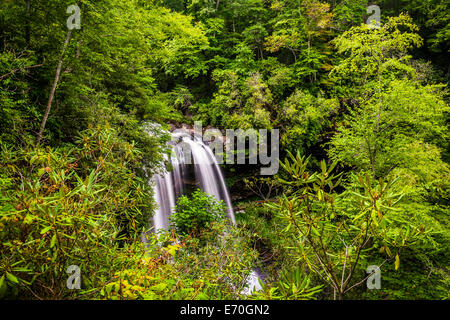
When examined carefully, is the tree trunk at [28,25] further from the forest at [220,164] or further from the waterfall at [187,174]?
the waterfall at [187,174]

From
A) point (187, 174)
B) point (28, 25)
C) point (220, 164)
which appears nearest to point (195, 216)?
point (187, 174)

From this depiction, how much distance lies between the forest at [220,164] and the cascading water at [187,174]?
0.28 metres

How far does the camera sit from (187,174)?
10.9 metres

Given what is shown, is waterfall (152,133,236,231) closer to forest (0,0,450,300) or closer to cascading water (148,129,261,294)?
cascading water (148,129,261,294)

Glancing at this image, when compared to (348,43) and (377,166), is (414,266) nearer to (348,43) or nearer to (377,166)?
(377,166)

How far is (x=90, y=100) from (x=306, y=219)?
597cm

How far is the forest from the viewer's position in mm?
1498

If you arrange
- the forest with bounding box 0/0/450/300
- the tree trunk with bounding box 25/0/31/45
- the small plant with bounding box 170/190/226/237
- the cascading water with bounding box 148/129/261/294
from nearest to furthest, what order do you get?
the forest with bounding box 0/0/450/300, the tree trunk with bounding box 25/0/31/45, the small plant with bounding box 170/190/226/237, the cascading water with bounding box 148/129/261/294

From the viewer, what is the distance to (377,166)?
6035 millimetres

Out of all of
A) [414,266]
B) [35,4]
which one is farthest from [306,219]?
[35,4]

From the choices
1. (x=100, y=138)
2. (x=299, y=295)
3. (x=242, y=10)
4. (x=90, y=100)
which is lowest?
(x=299, y=295)

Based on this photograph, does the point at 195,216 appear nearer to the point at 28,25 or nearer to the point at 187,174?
the point at 187,174

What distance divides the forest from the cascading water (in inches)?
11.1

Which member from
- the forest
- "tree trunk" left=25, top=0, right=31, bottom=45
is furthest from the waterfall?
"tree trunk" left=25, top=0, right=31, bottom=45
